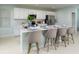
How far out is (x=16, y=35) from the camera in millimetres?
7820

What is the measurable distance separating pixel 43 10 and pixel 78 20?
3654 millimetres

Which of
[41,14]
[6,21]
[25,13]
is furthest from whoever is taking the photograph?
[41,14]

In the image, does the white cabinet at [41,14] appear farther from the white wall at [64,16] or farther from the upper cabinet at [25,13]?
the white wall at [64,16]

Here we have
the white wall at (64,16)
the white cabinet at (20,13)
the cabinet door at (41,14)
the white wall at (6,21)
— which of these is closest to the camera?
the white wall at (6,21)

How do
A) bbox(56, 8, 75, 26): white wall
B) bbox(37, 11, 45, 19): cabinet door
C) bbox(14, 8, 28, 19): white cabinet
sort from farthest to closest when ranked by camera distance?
bbox(37, 11, 45, 19): cabinet door
bbox(56, 8, 75, 26): white wall
bbox(14, 8, 28, 19): white cabinet

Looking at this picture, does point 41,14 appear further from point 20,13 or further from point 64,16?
point 64,16

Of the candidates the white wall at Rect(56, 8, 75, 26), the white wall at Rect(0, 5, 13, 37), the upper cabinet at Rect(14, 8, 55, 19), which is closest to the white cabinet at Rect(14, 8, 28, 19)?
the upper cabinet at Rect(14, 8, 55, 19)

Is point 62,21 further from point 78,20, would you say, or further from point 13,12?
point 13,12

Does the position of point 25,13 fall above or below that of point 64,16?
above

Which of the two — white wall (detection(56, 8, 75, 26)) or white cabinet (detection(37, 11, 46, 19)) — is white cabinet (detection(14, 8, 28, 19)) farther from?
white wall (detection(56, 8, 75, 26))

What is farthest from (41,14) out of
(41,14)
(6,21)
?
(6,21)

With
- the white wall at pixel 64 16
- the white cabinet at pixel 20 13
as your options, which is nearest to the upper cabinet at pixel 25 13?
the white cabinet at pixel 20 13
